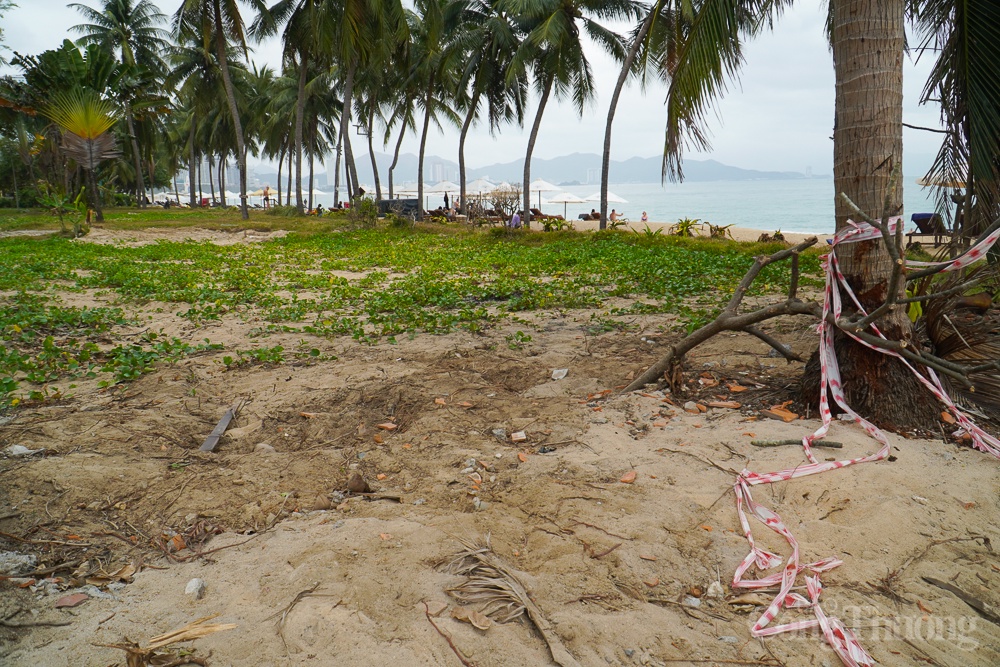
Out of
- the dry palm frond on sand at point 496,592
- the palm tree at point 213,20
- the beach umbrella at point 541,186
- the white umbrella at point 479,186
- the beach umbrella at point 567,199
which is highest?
the palm tree at point 213,20

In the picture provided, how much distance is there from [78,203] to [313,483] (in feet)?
53.3

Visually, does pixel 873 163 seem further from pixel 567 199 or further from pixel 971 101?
pixel 567 199

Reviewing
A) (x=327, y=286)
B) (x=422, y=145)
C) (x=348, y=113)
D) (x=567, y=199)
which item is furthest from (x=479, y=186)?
(x=327, y=286)

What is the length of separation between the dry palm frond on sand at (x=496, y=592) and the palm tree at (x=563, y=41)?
19.2 metres

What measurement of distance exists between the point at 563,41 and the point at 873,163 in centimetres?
1855

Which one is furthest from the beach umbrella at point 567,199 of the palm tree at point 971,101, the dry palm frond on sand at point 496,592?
the dry palm frond on sand at point 496,592

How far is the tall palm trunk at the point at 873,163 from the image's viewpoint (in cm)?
364

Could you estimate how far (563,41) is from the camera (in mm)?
20328

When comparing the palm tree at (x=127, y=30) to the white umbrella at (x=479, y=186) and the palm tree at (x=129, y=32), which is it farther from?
the white umbrella at (x=479, y=186)

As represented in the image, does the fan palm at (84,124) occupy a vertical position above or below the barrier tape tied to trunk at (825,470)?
above

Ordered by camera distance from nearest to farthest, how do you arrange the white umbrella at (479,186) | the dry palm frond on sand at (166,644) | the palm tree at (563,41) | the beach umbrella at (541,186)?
the dry palm frond on sand at (166,644), the palm tree at (563,41), the beach umbrella at (541,186), the white umbrella at (479,186)

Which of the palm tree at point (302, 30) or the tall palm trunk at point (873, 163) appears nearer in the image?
the tall palm trunk at point (873, 163)

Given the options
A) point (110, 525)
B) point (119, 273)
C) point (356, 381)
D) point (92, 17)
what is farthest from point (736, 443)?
point (92, 17)

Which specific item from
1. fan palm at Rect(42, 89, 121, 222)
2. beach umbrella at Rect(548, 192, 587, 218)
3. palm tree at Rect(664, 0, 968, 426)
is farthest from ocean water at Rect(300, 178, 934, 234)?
fan palm at Rect(42, 89, 121, 222)
